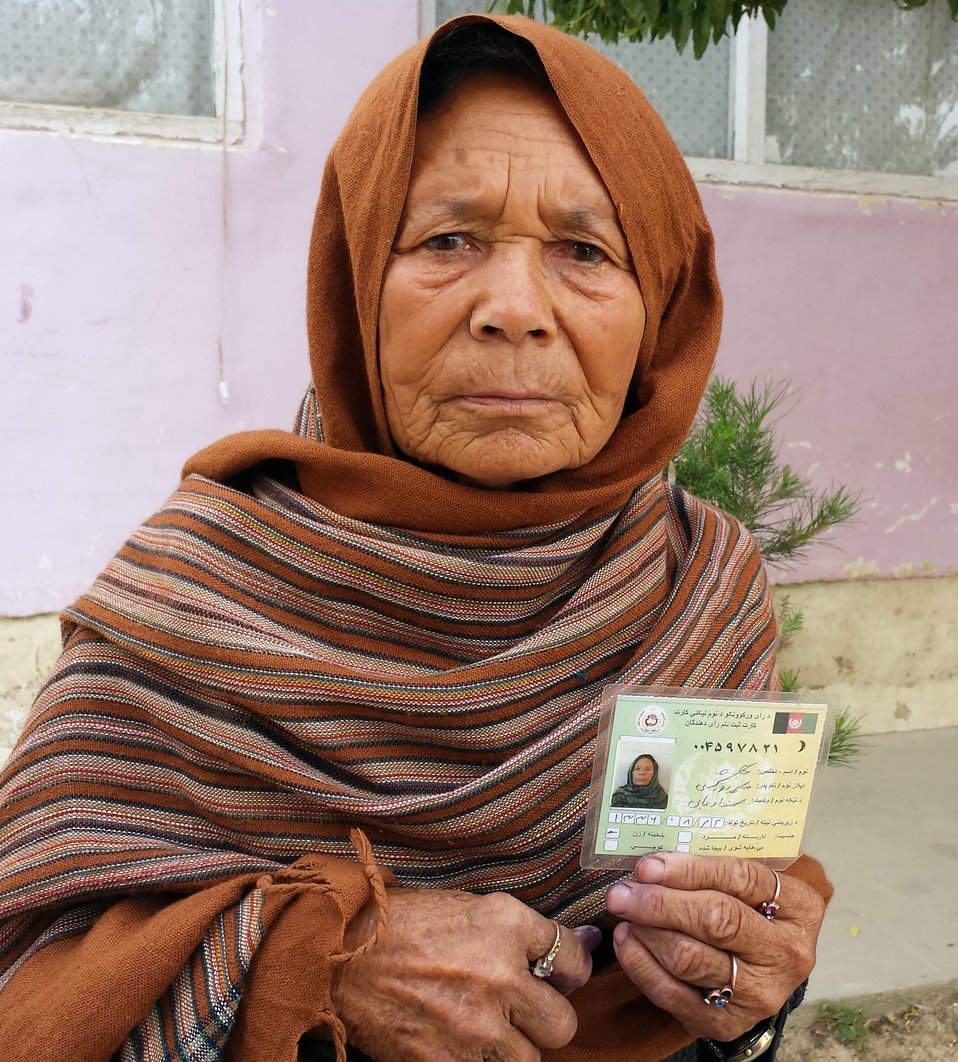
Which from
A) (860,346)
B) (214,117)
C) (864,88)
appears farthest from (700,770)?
(864,88)

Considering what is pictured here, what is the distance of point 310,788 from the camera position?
4.37ft

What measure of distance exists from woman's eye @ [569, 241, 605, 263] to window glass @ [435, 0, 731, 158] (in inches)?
134

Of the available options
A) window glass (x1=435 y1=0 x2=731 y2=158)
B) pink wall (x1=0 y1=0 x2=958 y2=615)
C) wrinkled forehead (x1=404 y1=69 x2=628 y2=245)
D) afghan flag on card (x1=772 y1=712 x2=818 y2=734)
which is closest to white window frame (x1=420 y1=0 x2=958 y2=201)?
window glass (x1=435 y1=0 x2=731 y2=158)

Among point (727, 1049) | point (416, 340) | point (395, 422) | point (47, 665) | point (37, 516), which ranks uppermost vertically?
point (416, 340)

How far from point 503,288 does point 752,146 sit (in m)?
3.75

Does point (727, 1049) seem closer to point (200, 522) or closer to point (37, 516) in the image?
point (200, 522)

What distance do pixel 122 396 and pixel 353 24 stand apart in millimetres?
1552

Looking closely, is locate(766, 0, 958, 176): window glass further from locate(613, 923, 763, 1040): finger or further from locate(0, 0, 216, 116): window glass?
locate(613, 923, 763, 1040): finger

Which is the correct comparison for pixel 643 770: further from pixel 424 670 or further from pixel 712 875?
pixel 424 670

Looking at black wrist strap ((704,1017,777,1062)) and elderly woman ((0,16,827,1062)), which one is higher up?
elderly woman ((0,16,827,1062))

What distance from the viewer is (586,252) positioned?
1.42 metres

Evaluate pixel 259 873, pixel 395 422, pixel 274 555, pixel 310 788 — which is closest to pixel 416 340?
pixel 395 422

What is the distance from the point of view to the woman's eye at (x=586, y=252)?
1409 millimetres

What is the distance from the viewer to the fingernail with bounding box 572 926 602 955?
1361mm
